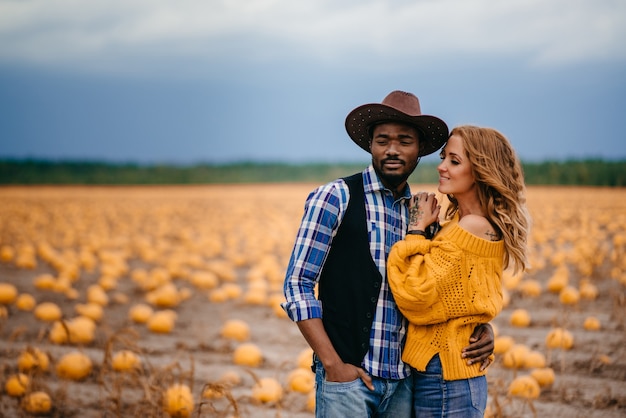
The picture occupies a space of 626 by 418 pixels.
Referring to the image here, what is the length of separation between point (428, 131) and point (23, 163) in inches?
2283

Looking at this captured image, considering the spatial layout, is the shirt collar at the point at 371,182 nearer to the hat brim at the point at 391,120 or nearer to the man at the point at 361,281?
the man at the point at 361,281

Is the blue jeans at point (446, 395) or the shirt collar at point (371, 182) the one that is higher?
the shirt collar at point (371, 182)

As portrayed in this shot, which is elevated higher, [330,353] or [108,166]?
[108,166]

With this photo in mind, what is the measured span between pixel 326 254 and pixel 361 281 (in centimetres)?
20

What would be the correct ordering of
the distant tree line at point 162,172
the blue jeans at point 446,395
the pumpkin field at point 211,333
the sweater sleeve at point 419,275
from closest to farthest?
the sweater sleeve at point 419,275 → the blue jeans at point 446,395 → the pumpkin field at point 211,333 → the distant tree line at point 162,172

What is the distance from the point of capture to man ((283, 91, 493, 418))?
106 inches

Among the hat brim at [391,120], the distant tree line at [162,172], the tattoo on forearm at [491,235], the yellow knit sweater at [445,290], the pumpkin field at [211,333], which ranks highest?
the distant tree line at [162,172]

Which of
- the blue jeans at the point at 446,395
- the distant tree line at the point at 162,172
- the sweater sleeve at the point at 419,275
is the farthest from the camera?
the distant tree line at the point at 162,172

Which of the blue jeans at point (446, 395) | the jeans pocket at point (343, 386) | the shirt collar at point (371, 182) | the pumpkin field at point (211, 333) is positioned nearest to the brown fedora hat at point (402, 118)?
the shirt collar at point (371, 182)

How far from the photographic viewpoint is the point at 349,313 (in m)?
2.73

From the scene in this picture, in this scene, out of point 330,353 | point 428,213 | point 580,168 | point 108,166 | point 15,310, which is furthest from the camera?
point 108,166

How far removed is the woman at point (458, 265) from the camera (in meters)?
2.70

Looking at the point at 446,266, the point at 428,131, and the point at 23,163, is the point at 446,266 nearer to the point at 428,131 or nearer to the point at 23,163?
the point at 428,131

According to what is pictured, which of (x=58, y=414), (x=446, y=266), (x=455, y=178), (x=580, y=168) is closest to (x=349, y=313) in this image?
(x=446, y=266)
